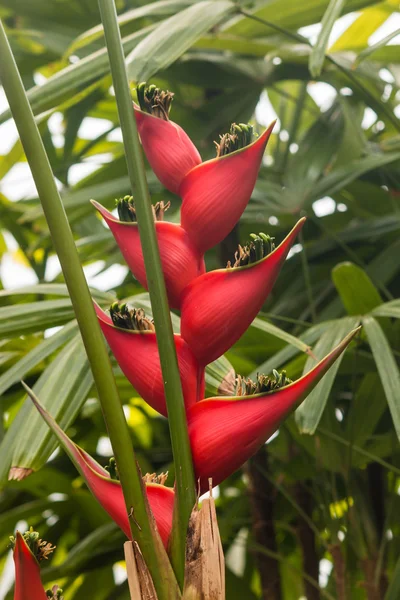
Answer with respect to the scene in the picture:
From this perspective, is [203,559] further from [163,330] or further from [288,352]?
[288,352]

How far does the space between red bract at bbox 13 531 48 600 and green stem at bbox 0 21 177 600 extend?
1.9 inches

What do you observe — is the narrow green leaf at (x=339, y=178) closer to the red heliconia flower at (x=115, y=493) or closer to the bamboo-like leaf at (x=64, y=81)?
the bamboo-like leaf at (x=64, y=81)

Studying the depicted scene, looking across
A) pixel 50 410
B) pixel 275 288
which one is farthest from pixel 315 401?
pixel 275 288

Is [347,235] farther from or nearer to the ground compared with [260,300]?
farther from the ground

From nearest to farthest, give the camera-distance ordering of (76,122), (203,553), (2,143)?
(203,553) → (76,122) → (2,143)

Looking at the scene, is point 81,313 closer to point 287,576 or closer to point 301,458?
point 301,458

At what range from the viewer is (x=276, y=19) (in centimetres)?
70

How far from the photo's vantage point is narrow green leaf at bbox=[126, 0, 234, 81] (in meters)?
0.46

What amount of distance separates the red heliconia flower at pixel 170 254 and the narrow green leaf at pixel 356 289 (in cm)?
27

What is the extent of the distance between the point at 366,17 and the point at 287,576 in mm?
818

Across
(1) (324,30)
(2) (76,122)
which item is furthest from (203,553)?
(2) (76,122)

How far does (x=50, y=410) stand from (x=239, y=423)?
22 centimetres

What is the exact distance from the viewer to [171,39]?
50 centimetres

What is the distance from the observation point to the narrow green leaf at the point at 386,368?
0.43 m
